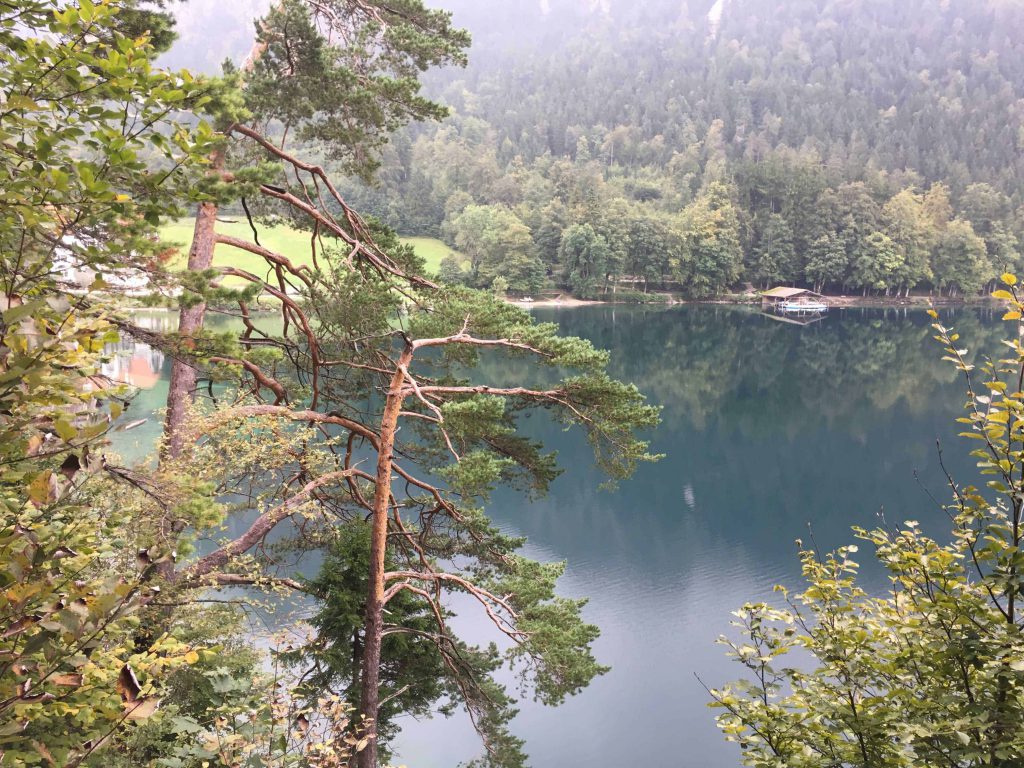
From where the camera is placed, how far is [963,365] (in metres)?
3.16

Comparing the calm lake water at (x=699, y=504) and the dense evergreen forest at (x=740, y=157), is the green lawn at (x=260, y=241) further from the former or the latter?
the calm lake water at (x=699, y=504)

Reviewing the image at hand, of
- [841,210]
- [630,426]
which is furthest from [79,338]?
[841,210]

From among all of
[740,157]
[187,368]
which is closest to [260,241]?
[187,368]

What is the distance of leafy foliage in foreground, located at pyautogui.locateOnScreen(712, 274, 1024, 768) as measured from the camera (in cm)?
278

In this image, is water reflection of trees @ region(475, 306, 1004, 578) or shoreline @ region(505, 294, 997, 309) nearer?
water reflection of trees @ region(475, 306, 1004, 578)

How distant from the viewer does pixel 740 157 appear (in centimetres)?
9044

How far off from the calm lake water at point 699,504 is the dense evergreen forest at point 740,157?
7704 mm

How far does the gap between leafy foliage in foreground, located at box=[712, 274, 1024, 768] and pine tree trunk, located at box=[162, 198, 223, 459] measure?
516 centimetres

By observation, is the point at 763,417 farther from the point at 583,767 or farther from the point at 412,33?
the point at 412,33

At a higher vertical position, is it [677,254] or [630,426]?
[677,254]

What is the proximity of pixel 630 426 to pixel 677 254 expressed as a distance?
5449 cm

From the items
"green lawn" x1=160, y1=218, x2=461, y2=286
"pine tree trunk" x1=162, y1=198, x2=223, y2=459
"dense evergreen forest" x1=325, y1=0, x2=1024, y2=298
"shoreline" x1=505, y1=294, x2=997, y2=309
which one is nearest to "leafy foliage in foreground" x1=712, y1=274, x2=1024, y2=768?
"pine tree trunk" x1=162, y1=198, x2=223, y2=459

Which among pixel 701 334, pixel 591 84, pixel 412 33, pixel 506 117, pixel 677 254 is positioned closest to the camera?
pixel 412 33

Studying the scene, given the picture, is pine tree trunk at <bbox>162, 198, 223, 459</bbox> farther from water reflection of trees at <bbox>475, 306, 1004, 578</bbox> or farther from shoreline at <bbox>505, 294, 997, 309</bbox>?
shoreline at <bbox>505, 294, 997, 309</bbox>
